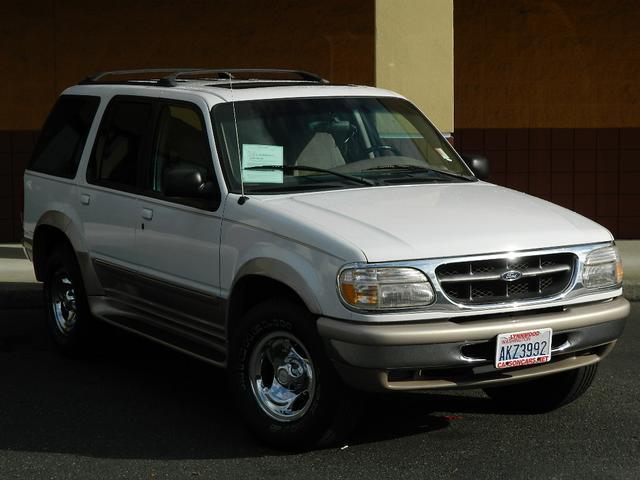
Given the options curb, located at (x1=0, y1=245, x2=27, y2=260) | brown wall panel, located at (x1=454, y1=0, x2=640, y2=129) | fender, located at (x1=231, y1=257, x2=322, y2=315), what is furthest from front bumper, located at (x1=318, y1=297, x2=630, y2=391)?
brown wall panel, located at (x1=454, y1=0, x2=640, y2=129)

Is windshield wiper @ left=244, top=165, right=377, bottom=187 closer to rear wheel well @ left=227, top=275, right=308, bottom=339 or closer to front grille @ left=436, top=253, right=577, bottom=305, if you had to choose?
rear wheel well @ left=227, top=275, right=308, bottom=339

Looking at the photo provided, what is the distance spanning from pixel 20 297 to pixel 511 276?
18.4 feet

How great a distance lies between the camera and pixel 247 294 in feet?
21.4

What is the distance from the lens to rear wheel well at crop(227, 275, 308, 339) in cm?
640

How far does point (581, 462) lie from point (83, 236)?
3450 millimetres

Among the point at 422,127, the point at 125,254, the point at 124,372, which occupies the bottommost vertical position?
the point at 124,372

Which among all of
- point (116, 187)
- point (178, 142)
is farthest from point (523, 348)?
point (116, 187)

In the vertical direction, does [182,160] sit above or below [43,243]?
above

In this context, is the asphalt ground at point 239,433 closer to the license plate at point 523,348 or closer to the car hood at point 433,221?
the license plate at point 523,348

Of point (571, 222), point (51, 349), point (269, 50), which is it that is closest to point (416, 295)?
point (571, 222)

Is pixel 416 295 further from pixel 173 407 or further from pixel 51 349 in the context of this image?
pixel 51 349

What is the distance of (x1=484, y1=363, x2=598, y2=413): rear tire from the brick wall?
7332mm

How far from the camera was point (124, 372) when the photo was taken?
26.3ft

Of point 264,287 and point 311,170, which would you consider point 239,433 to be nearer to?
point 264,287
